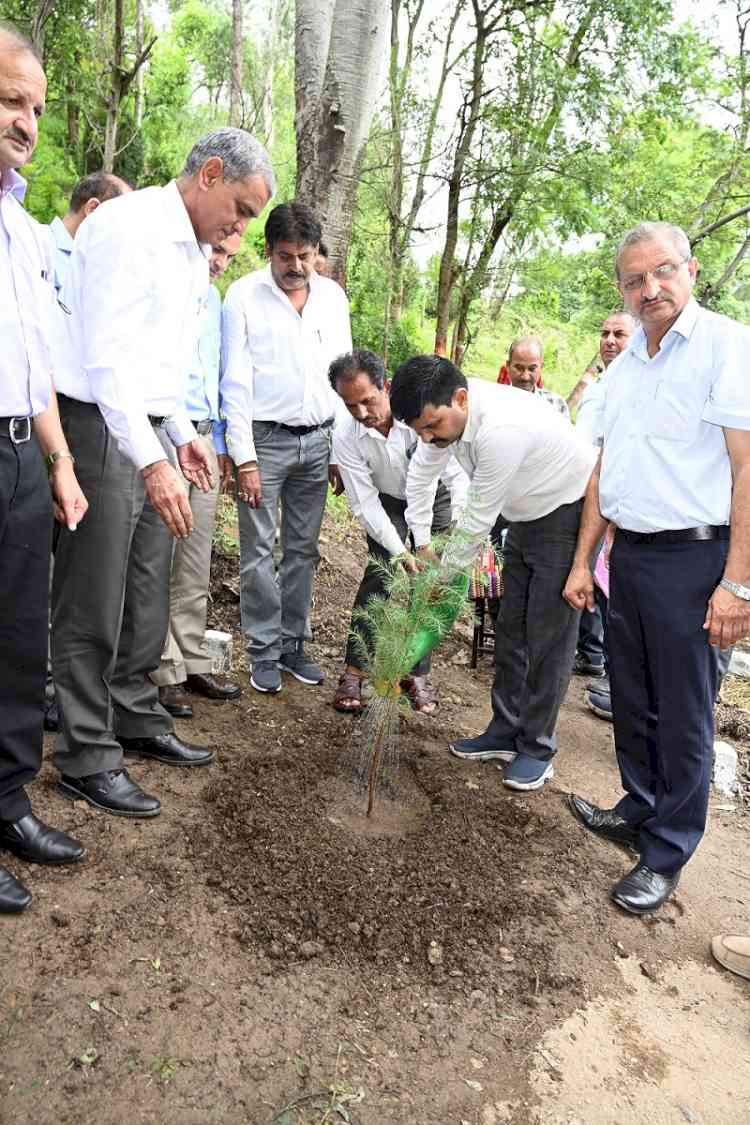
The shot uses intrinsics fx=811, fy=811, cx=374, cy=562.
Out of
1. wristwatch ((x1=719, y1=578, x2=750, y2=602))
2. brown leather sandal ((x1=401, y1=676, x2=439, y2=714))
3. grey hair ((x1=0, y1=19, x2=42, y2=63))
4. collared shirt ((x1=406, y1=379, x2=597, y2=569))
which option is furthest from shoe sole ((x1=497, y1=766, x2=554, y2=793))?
grey hair ((x1=0, y1=19, x2=42, y2=63))

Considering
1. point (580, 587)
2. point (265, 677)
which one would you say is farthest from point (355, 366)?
point (265, 677)

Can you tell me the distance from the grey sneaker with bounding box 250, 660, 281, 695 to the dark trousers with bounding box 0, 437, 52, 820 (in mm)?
1665

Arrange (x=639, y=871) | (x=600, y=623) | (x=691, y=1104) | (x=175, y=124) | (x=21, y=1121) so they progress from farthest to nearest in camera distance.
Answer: (x=175, y=124)
(x=600, y=623)
(x=639, y=871)
(x=691, y=1104)
(x=21, y=1121)

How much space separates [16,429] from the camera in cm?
226

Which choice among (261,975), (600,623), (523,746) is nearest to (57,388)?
(261,975)

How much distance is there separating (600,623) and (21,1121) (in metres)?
4.32

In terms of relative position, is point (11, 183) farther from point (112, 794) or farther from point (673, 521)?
point (673, 521)

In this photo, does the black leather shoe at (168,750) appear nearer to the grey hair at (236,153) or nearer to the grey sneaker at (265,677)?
the grey sneaker at (265,677)

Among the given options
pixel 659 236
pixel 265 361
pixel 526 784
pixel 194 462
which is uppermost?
pixel 659 236

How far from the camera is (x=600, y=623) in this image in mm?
5344

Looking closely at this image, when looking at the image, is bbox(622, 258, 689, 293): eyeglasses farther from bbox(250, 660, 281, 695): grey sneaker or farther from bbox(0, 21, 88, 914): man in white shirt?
bbox(250, 660, 281, 695): grey sneaker

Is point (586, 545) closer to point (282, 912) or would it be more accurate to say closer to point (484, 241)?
point (282, 912)

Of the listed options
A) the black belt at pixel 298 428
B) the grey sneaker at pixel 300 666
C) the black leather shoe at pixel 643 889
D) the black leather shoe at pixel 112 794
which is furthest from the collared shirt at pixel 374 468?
the black leather shoe at pixel 643 889

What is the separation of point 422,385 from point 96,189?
1.84 meters
